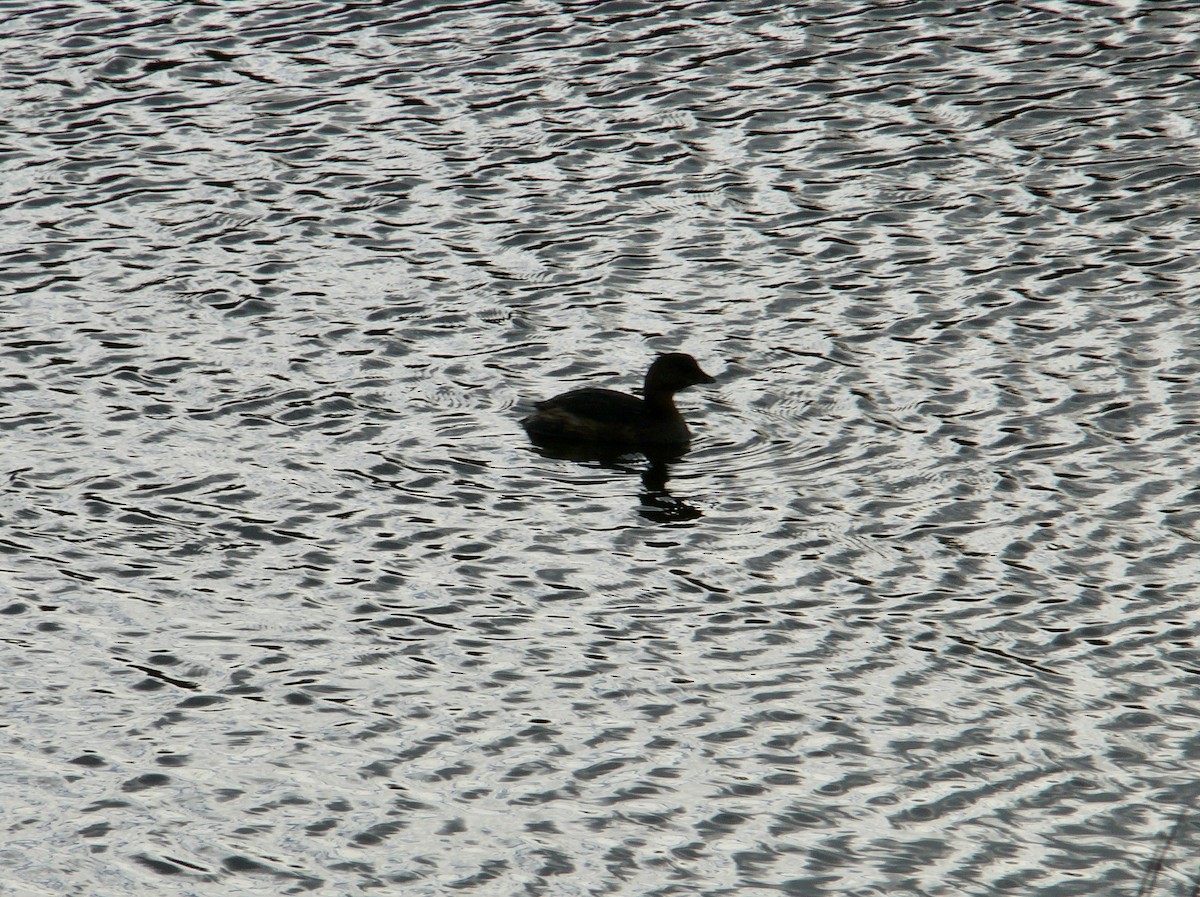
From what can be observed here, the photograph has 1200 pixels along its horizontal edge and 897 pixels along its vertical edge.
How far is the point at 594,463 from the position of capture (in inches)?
681

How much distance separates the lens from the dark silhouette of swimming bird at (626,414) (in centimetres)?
1705

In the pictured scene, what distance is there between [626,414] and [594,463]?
49 centimetres

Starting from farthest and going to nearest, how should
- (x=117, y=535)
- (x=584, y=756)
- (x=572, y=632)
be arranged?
(x=117, y=535) < (x=572, y=632) < (x=584, y=756)

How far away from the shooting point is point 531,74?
83.3 ft

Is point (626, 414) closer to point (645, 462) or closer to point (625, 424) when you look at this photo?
point (625, 424)

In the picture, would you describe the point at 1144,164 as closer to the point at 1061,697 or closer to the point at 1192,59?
the point at 1192,59

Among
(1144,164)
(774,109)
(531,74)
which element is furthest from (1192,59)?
(531,74)

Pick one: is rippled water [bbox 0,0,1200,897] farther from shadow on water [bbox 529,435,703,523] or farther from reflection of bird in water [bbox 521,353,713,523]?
reflection of bird in water [bbox 521,353,713,523]

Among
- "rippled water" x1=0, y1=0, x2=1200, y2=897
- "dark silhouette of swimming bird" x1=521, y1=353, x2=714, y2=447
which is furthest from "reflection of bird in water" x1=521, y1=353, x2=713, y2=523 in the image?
"rippled water" x1=0, y1=0, x2=1200, y2=897

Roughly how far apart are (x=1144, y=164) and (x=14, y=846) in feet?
48.8

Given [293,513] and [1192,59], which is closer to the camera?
[293,513]

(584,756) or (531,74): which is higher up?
(531,74)

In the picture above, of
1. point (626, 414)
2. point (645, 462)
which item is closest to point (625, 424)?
point (626, 414)

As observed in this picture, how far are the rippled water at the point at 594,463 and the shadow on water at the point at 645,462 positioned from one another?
2.7 inches
